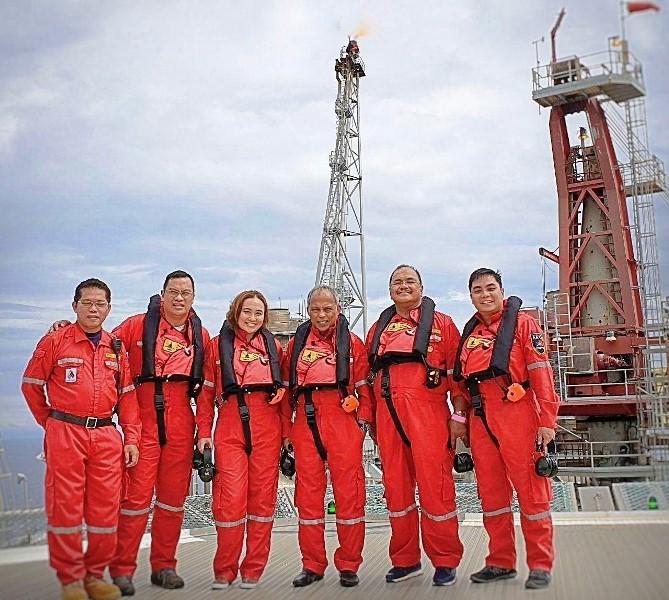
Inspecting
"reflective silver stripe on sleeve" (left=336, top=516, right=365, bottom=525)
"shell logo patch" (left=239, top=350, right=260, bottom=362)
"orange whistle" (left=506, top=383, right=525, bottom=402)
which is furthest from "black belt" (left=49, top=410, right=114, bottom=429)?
"orange whistle" (left=506, top=383, right=525, bottom=402)

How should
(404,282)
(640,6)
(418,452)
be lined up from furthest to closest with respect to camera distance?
1. (404,282)
2. (418,452)
3. (640,6)

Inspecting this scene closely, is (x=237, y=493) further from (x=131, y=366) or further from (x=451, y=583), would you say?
(x=451, y=583)

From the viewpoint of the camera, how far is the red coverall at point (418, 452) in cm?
423

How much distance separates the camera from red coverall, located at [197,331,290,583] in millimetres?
4113

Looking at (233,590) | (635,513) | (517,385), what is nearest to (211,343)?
(233,590)

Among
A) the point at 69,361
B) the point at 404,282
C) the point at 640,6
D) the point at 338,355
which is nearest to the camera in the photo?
the point at 640,6

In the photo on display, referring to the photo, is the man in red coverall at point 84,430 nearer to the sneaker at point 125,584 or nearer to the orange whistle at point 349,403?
A: the sneaker at point 125,584

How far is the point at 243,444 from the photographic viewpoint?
4195 millimetres

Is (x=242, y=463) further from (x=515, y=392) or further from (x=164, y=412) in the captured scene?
(x=515, y=392)

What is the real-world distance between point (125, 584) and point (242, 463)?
86 centimetres

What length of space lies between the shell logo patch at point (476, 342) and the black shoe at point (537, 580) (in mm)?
1234

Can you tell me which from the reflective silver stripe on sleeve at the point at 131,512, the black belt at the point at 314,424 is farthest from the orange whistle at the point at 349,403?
the reflective silver stripe on sleeve at the point at 131,512

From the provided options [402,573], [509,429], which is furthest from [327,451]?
[509,429]

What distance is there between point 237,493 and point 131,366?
3.09 ft
